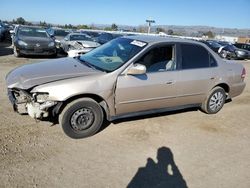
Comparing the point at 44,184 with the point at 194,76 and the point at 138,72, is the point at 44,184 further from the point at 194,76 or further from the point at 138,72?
the point at 194,76

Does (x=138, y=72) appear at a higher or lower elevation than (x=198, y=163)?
higher

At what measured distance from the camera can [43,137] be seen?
4.16 meters

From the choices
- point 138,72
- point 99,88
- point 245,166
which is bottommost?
point 245,166

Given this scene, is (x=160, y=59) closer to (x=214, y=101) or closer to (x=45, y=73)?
(x=214, y=101)

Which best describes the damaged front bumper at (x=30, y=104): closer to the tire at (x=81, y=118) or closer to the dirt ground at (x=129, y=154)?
the tire at (x=81, y=118)

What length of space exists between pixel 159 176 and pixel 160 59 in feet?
7.32

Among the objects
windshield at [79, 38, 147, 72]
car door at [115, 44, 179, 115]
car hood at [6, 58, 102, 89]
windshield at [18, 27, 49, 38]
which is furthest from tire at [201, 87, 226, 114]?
windshield at [18, 27, 49, 38]

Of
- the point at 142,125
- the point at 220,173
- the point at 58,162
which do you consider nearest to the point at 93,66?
the point at 142,125

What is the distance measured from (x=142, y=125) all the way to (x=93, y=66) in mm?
1470

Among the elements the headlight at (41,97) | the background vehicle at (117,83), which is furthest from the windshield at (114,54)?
the headlight at (41,97)

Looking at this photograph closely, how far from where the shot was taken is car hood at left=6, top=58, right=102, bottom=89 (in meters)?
3.94

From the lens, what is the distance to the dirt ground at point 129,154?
129 inches

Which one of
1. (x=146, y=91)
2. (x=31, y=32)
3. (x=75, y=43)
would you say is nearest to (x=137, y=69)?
(x=146, y=91)

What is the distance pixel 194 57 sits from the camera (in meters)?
5.19
